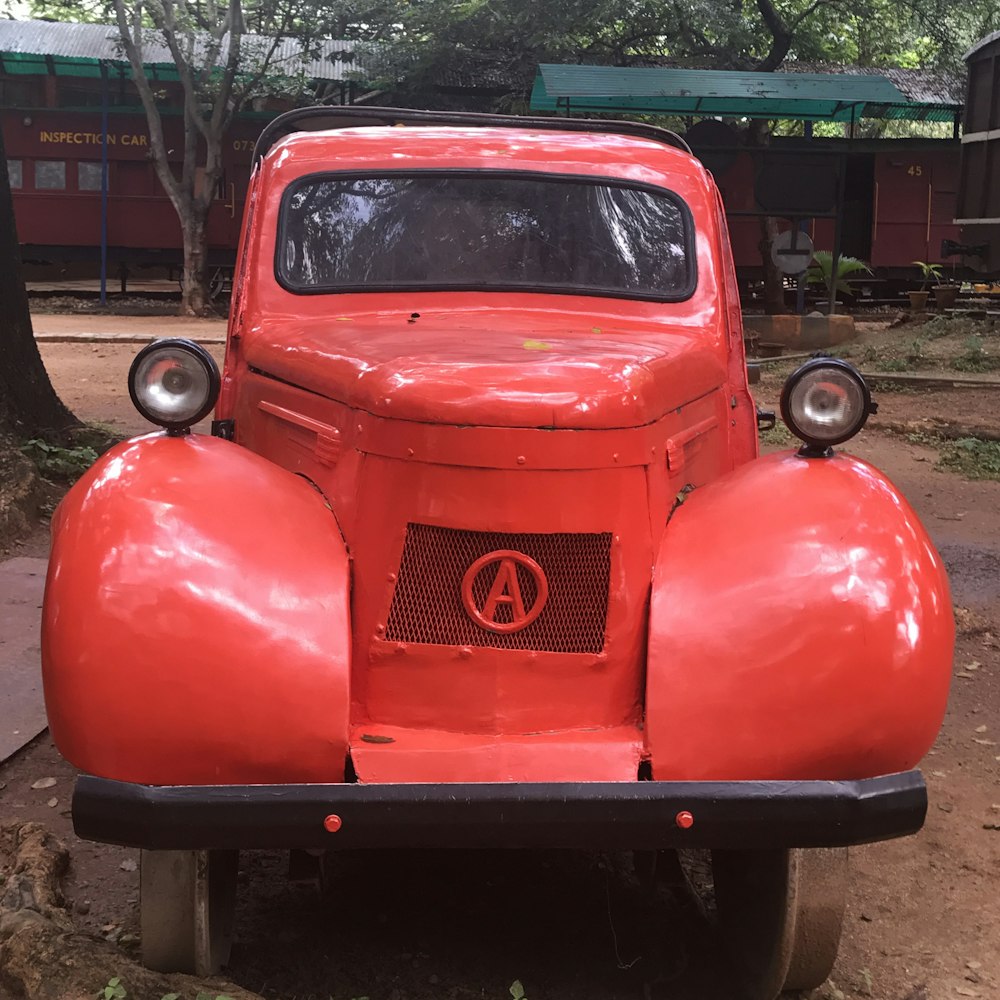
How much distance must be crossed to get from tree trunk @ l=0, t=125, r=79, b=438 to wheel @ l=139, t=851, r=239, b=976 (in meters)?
5.11

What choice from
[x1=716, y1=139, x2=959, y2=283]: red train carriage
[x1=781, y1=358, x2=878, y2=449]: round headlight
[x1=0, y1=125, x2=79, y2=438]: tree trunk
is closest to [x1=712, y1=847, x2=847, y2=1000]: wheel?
[x1=781, y1=358, x2=878, y2=449]: round headlight

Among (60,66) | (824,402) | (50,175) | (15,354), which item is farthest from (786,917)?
(60,66)

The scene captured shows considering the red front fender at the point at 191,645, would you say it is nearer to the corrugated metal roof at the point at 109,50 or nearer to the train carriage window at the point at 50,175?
the corrugated metal roof at the point at 109,50

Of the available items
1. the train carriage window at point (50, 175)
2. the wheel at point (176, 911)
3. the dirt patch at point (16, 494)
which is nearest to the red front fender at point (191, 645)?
the wheel at point (176, 911)

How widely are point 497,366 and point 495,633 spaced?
576 mm

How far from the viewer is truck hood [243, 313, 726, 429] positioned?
8.65 ft

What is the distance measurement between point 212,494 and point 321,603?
0.34m

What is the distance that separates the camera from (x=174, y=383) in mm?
2979

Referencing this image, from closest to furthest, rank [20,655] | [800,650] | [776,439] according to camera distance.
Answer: [800,650]
[20,655]
[776,439]

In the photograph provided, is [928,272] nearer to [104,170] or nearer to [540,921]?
[104,170]

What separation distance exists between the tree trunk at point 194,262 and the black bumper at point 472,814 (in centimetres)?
1931

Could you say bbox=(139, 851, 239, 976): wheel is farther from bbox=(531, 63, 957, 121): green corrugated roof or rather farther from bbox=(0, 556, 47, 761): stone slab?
bbox=(531, 63, 957, 121): green corrugated roof

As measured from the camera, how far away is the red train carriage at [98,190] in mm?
22578

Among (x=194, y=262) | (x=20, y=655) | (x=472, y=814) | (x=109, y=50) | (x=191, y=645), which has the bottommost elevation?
(x=20, y=655)
